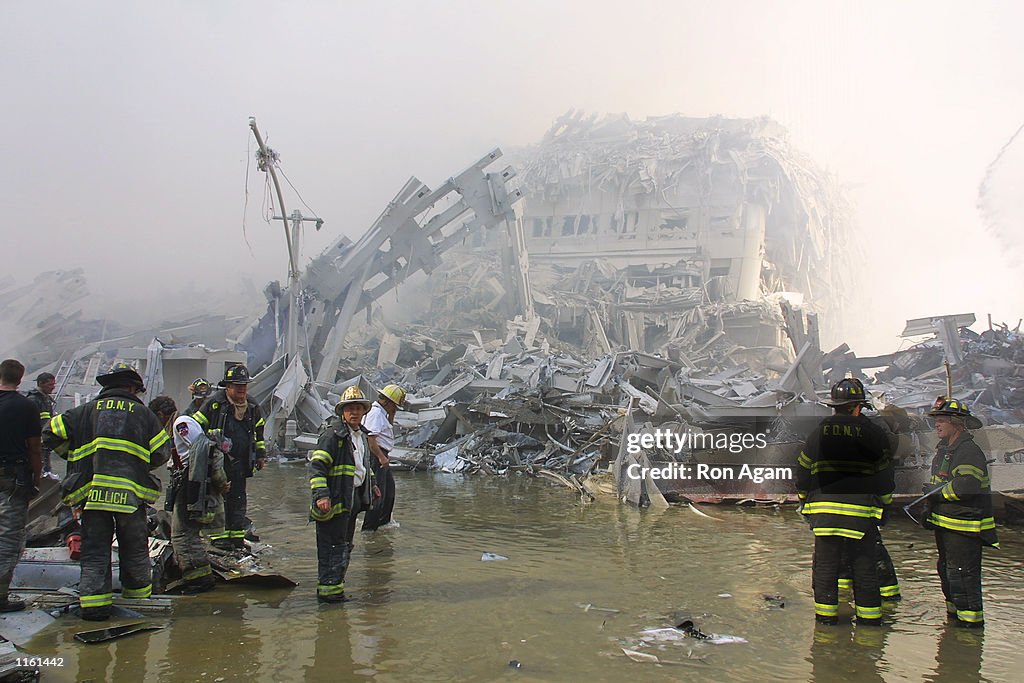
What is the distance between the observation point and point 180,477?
16.2 feet

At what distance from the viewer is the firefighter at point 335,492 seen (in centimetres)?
450

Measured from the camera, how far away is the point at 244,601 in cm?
456

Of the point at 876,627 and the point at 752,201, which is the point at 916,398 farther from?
the point at 752,201

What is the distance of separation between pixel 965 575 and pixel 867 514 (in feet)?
2.55

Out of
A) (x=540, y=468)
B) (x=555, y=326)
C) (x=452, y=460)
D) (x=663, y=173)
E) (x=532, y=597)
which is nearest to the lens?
(x=532, y=597)

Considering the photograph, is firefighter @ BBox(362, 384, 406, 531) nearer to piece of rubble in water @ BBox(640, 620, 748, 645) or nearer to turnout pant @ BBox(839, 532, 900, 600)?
piece of rubble in water @ BBox(640, 620, 748, 645)

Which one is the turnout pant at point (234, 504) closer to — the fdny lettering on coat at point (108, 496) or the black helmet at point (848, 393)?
the fdny lettering on coat at point (108, 496)

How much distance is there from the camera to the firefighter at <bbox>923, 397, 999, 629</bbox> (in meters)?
4.26

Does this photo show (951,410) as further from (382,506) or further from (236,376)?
(236,376)

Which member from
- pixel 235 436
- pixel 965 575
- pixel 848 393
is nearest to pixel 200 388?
pixel 235 436

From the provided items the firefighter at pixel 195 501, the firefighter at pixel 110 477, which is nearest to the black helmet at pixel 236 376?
the firefighter at pixel 195 501

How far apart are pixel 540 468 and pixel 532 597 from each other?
655 cm

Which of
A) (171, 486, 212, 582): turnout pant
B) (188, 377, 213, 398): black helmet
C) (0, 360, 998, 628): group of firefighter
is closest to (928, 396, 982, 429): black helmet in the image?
(0, 360, 998, 628): group of firefighter

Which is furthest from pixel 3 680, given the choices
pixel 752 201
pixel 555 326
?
pixel 752 201
